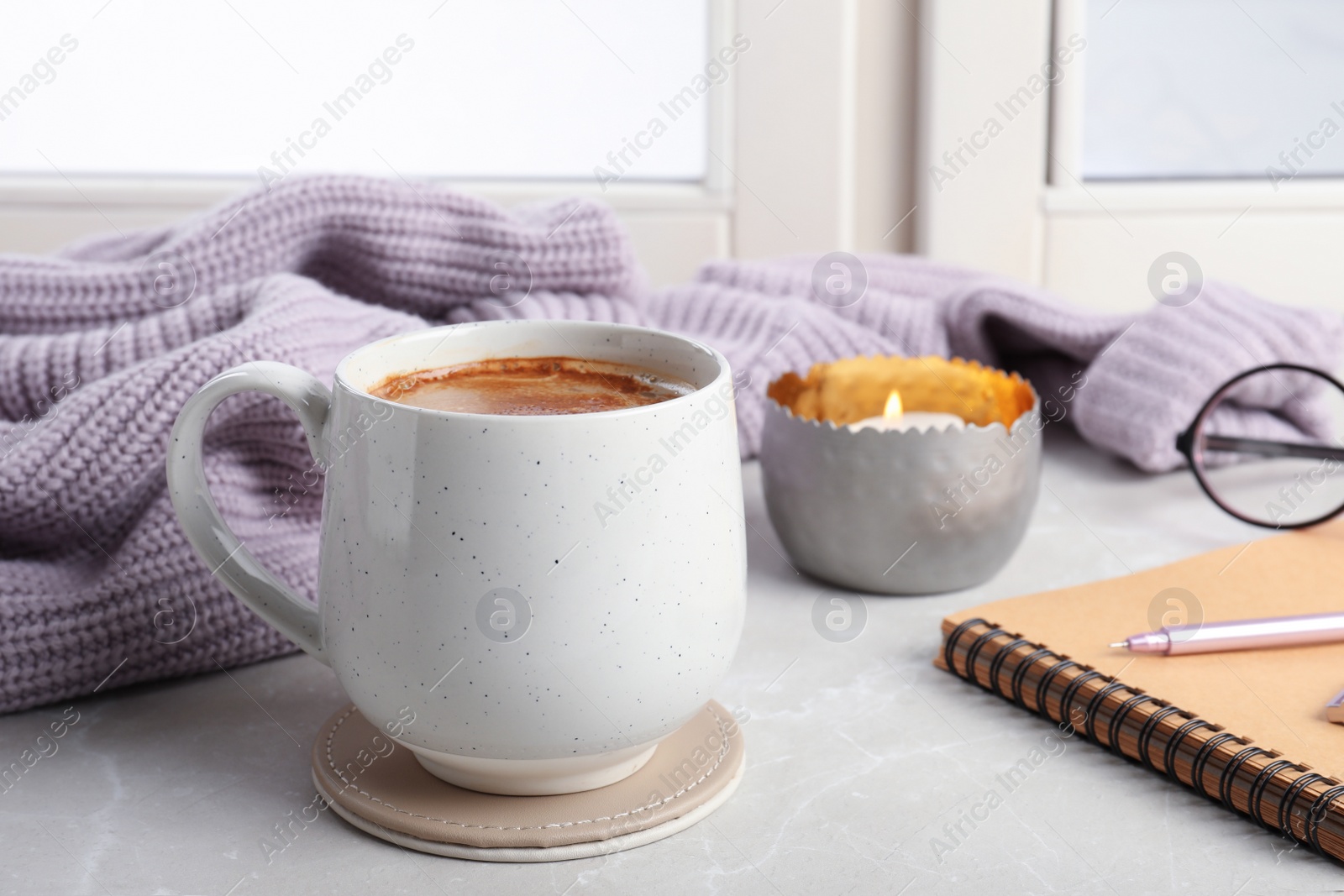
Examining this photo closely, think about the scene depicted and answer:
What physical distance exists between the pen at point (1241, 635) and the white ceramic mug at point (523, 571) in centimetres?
18

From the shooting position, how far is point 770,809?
43cm

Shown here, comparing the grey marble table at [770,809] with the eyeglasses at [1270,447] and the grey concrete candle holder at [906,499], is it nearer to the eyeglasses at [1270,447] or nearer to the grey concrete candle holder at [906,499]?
the grey concrete candle holder at [906,499]

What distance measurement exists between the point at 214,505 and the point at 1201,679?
38 cm

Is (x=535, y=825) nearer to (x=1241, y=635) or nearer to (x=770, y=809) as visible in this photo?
(x=770, y=809)

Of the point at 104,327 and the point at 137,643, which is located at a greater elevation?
the point at 104,327

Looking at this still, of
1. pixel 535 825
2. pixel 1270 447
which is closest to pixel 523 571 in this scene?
pixel 535 825

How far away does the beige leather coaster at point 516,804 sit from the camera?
1.32 ft

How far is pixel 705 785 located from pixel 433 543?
14cm

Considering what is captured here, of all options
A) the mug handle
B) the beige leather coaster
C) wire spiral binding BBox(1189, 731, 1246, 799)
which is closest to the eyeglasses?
wire spiral binding BBox(1189, 731, 1246, 799)

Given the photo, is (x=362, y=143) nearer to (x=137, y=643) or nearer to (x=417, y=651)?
(x=137, y=643)

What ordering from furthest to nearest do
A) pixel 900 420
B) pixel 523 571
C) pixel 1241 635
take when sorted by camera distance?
pixel 900 420 → pixel 1241 635 → pixel 523 571

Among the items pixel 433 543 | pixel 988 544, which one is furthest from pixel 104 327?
pixel 988 544

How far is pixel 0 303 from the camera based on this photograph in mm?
628

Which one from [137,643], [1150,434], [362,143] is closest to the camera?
[137,643]
